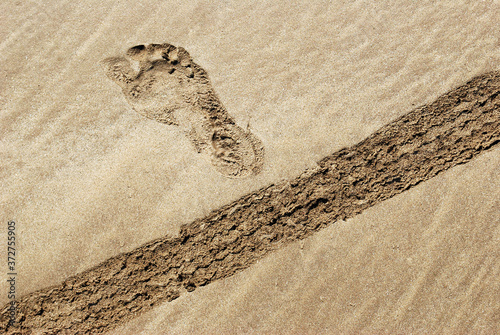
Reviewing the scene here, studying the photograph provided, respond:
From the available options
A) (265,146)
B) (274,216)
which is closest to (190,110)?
(265,146)

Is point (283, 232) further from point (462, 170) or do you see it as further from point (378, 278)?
point (462, 170)

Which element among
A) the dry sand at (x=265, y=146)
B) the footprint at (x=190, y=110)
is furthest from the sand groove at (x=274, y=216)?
the footprint at (x=190, y=110)

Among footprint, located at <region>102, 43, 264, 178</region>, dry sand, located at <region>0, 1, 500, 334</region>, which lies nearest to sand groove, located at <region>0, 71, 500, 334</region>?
dry sand, located at <region>0, 1, 500, 334</region>

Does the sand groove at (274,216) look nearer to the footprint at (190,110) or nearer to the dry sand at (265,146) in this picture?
the dry sand at (265,146)

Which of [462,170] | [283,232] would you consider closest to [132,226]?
[283,232]

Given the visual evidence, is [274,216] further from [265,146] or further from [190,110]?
[190,110]

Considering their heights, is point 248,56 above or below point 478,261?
above
